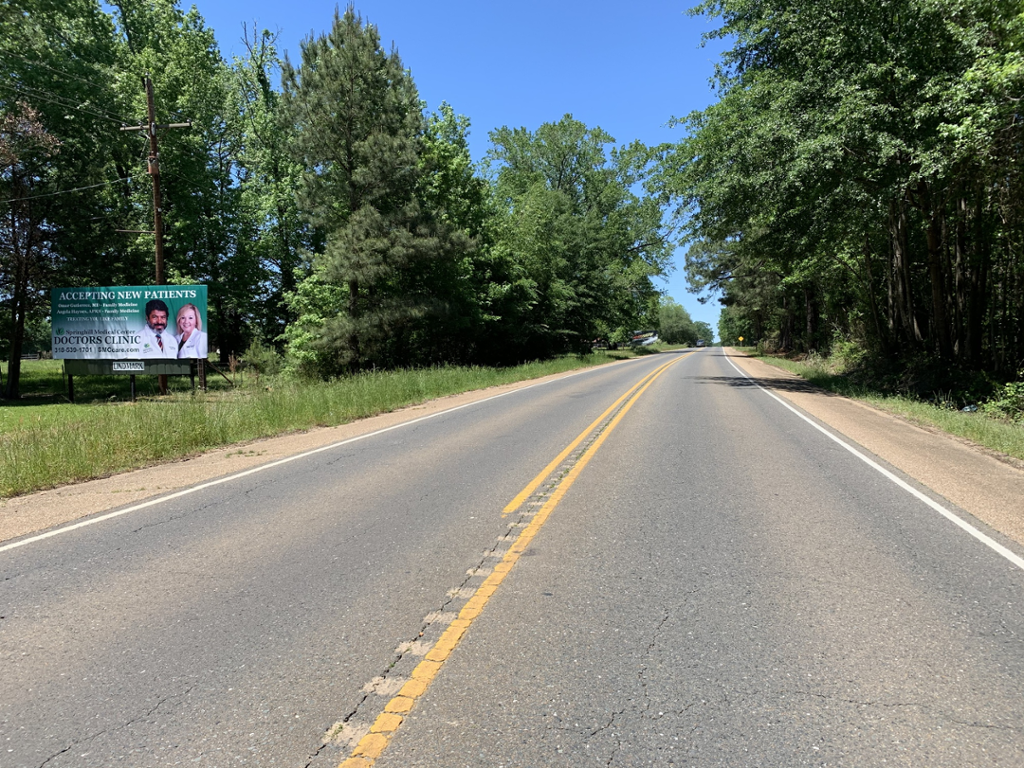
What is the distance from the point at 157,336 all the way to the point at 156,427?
11.5 meters

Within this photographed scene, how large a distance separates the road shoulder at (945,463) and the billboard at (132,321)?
63.3 ft

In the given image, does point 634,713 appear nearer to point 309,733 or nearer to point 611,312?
point 309,733

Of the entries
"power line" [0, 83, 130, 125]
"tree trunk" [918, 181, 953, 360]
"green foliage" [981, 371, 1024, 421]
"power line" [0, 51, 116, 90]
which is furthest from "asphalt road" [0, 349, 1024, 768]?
"power line" [0, 51, 116, 90]

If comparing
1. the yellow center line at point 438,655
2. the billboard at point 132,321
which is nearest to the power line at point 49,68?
the billboard at point 132,321

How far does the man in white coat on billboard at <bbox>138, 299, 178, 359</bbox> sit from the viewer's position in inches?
778

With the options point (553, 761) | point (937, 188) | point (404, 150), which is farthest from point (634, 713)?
point (404, 150)

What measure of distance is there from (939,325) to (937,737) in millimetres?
19324

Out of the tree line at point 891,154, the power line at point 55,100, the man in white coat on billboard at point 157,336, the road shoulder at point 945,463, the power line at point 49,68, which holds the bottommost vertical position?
the road shoulder at point 945,463

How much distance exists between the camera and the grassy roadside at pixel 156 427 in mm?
8094

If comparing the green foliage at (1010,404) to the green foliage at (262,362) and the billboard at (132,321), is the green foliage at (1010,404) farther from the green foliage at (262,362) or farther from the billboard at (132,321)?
the green foliage at (262,362)

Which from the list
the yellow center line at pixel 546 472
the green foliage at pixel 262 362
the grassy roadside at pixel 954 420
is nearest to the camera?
the yellow center line at pixel 546 472

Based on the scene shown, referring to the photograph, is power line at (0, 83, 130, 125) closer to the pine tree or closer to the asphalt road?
the pine tree

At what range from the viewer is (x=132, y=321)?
19766 mm

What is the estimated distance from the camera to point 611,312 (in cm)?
5088
